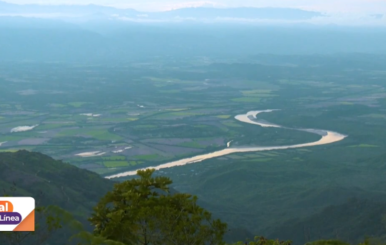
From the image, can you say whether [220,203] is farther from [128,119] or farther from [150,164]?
[128,119]

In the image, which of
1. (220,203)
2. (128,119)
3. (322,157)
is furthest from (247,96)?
(220,203)

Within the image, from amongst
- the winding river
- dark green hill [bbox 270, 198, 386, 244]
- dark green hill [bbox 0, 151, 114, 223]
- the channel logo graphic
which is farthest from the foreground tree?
the winding river

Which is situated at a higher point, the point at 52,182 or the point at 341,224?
the point at 52,182

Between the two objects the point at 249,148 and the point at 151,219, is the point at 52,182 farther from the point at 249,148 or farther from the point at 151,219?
the point at 249,148

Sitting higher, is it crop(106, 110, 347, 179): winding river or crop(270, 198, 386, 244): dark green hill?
crop(270, 198, 386, 244): dark green hill

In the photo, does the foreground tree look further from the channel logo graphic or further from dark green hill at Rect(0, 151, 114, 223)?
dark green hill at Rect(0, 151, 114, 223)

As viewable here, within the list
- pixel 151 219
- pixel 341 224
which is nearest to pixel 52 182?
pixel 341 224
